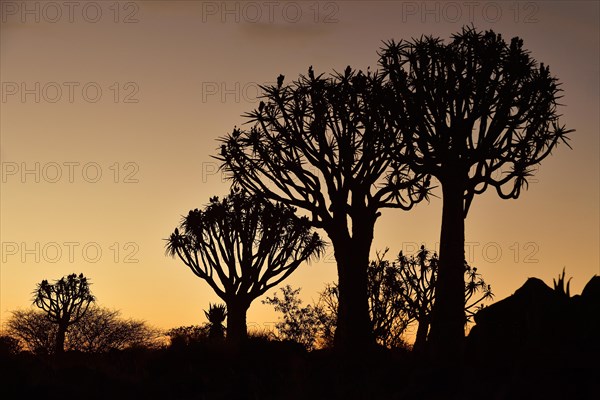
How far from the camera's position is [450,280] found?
1836 cm

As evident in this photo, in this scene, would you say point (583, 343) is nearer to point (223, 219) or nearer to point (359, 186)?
point (359, 186)

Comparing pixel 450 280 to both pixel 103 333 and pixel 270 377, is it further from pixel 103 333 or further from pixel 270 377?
pixel 103 333

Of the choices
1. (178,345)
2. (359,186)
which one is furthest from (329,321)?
(178,345)

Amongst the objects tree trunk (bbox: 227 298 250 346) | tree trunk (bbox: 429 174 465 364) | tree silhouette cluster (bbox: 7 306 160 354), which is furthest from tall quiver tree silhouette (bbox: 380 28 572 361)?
tree silhouette cluster (bbox: 7 306 160 354)

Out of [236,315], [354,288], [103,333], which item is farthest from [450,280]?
[103,333]

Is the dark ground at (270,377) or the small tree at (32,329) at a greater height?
the small tree at (32,329)

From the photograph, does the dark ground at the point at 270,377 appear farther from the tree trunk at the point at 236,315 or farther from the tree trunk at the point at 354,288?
the tree trunk at the point at 236,315

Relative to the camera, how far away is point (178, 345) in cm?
1847

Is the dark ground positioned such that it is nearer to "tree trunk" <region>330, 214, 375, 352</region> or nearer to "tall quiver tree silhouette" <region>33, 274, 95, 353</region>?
"tree trunk" <region>330, 214, 375, 352</region>

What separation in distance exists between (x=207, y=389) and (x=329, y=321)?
26.7 m

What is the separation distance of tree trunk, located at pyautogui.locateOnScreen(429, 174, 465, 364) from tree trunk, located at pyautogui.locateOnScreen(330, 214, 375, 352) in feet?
9.26

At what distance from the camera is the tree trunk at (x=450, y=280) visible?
1795cm

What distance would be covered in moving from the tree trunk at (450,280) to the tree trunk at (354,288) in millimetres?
2822

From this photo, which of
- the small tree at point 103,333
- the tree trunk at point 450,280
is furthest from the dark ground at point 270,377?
the small tree at point 103,333
